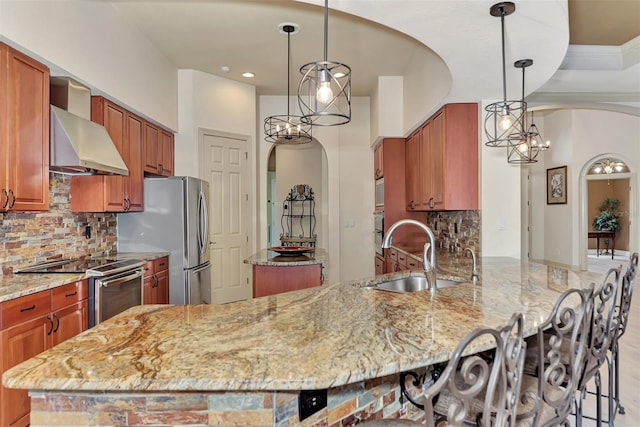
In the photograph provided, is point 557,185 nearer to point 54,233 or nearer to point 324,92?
point 324,92

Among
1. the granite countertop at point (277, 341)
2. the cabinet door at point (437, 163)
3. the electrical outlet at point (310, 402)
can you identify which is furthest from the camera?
the cabinet door at point (437, 163)

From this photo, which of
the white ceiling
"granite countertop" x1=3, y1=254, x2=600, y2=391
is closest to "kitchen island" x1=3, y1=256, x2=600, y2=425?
"granite countertop" x1=3, y1=254, x2=600, y2=391

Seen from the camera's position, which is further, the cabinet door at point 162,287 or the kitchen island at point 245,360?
the cabinet door at point 162,287

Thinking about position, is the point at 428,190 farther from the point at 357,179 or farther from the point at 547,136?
the point at 547,136

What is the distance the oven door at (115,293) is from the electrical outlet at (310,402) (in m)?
2.14

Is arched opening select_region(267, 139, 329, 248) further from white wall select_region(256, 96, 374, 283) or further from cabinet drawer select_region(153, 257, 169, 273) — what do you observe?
cabinet drawer select_region(153, 257, 169, 273)

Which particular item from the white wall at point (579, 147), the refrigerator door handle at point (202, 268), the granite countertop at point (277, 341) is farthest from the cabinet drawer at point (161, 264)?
the white wall at point (579, 147)

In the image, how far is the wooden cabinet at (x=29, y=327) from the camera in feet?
6.63

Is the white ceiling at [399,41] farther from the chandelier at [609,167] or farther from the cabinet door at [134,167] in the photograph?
the chandelier at [609,167]

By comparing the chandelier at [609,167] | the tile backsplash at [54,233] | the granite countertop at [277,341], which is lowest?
the granite countertop at [277,341]

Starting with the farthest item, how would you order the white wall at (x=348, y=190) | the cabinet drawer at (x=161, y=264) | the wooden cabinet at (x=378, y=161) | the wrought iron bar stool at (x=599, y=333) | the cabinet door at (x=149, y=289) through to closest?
the white wall at (x=348, y=190) → the wooden cabinet at (x=378, y=161) → the cabinet drawer at (x=161, y=264) → the cabinet door at (x=149, y=289) → the wrought iron bar stool at (x=599, y=333)

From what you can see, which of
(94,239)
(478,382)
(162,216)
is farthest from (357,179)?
(478,382)

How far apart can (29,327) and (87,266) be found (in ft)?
2.71

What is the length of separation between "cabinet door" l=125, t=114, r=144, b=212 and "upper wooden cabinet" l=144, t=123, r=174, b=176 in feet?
0.45
